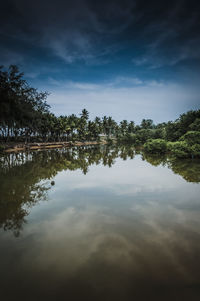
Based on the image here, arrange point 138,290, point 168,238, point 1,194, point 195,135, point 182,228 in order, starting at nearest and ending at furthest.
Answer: point 138,290, point 168,238, point 182,228, point 1,194, point 195,135

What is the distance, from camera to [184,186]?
888cm

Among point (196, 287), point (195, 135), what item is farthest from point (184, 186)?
point (195, 135)

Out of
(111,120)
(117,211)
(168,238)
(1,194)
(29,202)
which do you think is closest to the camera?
(168,238)

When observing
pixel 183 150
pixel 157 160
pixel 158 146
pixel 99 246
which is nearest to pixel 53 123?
pixel 158 146

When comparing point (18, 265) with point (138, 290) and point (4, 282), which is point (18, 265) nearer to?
point (4, 282)

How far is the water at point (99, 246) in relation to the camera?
113 inches

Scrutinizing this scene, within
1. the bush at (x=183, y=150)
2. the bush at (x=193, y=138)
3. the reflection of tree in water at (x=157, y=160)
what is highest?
the bush at (x=193, y=138)

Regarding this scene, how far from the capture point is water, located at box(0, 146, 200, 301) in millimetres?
2871

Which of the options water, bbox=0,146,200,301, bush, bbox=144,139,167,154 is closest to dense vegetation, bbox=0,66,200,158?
bush, bbox=144,139,167,154

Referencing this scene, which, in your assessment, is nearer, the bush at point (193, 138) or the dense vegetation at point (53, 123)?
the dense vegetation at point (53, 123)

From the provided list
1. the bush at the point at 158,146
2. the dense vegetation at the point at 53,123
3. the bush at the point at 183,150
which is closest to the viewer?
the dense vegetation at the point at 53,123

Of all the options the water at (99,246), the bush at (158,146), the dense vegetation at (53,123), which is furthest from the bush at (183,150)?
the water at (99,246)

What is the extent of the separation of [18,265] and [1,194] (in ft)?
16.8

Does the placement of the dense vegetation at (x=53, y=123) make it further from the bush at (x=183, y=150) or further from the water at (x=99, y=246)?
the water at (x=99, y=246)
